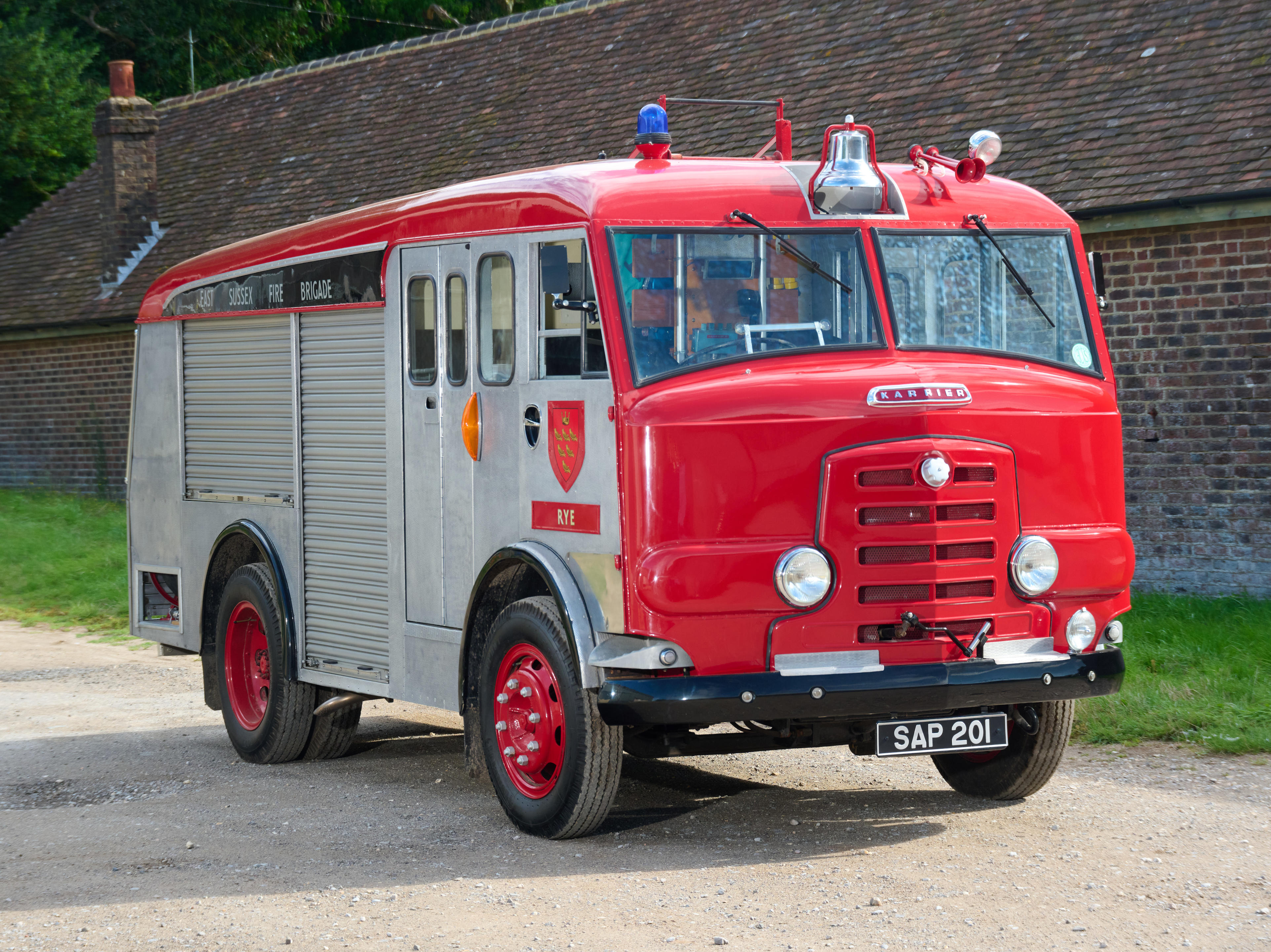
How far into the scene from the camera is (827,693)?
6484 mm

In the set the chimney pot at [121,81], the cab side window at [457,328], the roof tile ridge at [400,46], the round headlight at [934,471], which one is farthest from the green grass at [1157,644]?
the chimney pot at [121,81]

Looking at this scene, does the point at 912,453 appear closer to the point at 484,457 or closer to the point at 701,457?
the point at 701,457

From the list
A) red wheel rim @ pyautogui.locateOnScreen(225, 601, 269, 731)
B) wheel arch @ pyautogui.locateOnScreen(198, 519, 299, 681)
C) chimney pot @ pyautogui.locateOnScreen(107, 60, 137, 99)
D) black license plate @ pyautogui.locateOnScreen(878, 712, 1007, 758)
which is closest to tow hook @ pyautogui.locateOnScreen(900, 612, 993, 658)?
black license plate @ pyautogui.locateOnScreen(878, 712, 1007, 758)

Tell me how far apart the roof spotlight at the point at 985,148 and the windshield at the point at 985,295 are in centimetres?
39

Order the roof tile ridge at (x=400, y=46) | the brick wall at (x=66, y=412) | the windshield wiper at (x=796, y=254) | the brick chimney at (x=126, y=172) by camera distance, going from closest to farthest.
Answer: the windshield wiper at (x=796, y=254) → the roof tile ridge at (x=400, y=46) → the brick wall at (x=66, y=412) → the brick chimney at (x=126, y=172)

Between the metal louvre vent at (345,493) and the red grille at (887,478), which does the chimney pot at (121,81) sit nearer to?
the metal louvre vent at (345,493)

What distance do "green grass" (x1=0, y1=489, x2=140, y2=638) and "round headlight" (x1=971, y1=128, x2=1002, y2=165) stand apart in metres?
9.60

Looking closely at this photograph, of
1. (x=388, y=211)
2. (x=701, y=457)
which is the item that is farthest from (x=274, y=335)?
(x=701, y=457)

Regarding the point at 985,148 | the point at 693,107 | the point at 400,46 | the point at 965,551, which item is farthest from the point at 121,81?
the point at 965,551

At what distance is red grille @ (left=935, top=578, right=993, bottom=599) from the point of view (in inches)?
260

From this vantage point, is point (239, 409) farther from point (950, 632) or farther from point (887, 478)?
point (950, 632)

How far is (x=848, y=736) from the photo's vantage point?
708cm

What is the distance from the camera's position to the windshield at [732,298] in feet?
22.1

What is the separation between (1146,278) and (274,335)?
25.3ft
